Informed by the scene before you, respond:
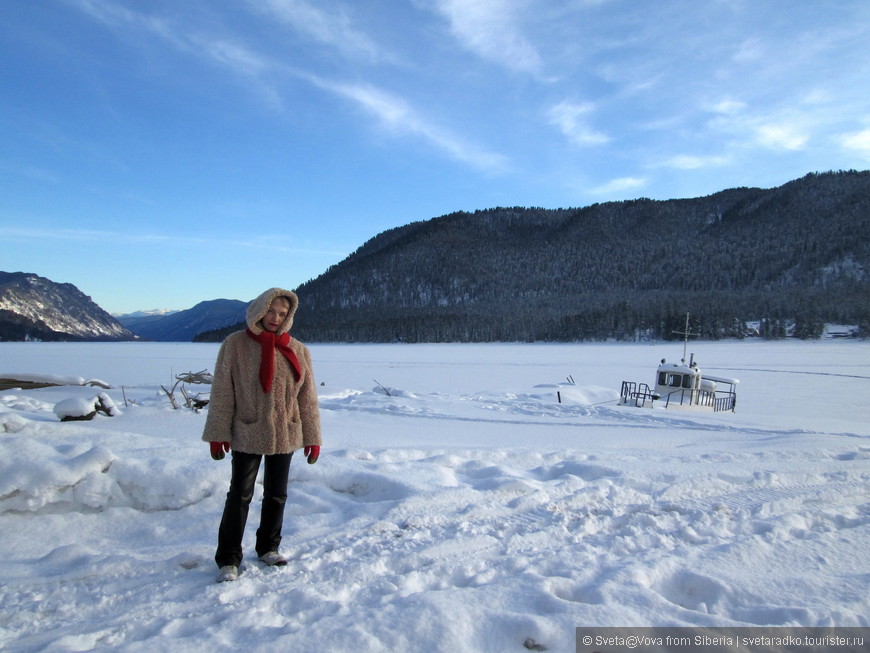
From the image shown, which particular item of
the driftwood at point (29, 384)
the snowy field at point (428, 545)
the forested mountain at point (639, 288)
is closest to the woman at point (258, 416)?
the snowy field at point (428, 545)

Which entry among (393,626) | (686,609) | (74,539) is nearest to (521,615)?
(393,626)

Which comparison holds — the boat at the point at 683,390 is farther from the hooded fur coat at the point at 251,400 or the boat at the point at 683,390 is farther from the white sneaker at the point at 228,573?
the white sneaker at the point at 228,573

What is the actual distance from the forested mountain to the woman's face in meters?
97.1

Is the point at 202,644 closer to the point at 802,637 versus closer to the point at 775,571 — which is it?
the point at 802,637

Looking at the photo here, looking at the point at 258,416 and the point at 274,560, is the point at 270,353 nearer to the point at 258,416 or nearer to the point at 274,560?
the point at 258,416

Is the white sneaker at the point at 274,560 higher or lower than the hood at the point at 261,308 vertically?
lower

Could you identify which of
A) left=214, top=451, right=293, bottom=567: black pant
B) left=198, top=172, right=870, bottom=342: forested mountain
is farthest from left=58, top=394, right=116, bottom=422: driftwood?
left=198, top=172, right=870, bottom=342: forested mountain

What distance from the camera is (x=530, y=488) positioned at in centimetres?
445

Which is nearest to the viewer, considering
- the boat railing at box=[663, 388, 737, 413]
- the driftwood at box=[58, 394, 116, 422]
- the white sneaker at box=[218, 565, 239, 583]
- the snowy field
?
the snowy field

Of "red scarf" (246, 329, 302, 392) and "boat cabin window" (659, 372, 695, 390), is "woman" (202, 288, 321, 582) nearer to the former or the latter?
"red scarf" (246, 329, 302, 392)

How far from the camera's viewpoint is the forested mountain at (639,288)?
10106 centimetres

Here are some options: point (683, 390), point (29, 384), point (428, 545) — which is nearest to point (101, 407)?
point (428, 545)

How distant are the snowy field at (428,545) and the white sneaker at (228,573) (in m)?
0.06

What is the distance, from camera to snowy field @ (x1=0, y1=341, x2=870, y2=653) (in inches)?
94.5
